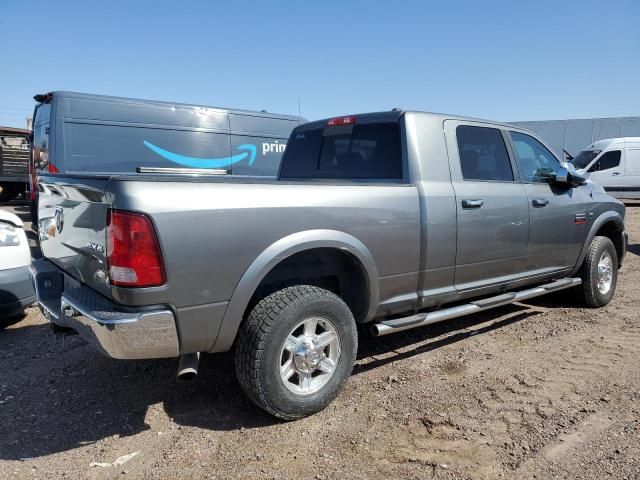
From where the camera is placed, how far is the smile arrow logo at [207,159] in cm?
807

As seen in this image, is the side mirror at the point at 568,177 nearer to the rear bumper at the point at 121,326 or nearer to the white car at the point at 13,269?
Result: the rear bumper at the point at 121,326

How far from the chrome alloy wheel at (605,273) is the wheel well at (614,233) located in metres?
0.26

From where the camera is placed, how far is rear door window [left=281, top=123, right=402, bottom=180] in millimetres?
3787

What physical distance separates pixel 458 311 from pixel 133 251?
2431 millimetres

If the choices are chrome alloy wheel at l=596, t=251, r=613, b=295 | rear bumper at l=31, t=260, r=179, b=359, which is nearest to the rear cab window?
rear bumper at l=31, t=260, r=179, b=359

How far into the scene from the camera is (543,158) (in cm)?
482

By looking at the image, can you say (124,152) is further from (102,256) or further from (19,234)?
(102,256)

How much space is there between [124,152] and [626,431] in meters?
7.13

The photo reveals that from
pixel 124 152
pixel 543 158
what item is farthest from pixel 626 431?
pixel 124 152

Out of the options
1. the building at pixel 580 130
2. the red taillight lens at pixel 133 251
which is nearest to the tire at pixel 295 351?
the red taillight lens at pixel 133 251

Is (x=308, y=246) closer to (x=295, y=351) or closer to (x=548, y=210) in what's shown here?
(x=295, y=351)

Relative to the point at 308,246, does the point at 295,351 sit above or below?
below

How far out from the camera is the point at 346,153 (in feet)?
13.7

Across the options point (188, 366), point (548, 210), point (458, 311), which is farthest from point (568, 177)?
point (188, 366)
